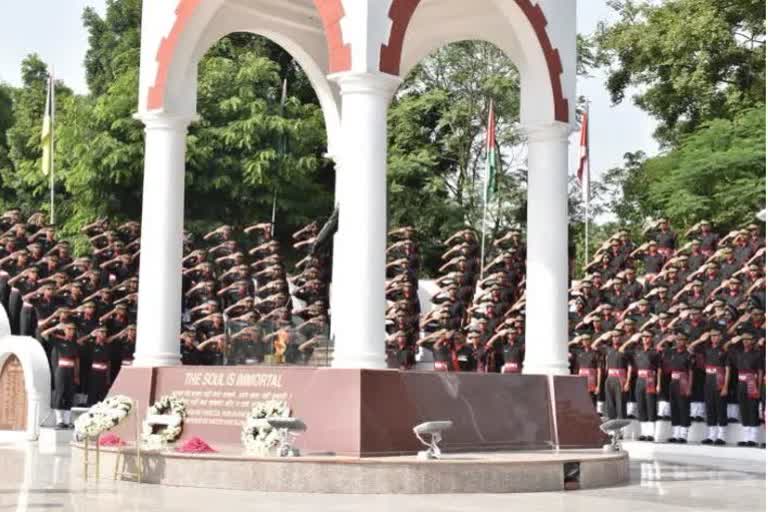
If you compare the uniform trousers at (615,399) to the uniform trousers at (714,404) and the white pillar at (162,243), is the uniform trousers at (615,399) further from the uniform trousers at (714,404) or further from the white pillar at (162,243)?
the white pillar at (162,243)

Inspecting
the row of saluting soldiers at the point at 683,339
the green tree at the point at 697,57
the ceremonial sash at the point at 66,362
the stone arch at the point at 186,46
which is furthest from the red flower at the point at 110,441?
the green tree at the point at 697,57

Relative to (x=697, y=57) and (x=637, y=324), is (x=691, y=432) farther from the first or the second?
(x=697, y=57)

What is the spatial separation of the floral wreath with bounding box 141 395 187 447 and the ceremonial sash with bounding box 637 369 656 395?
24.9 ft

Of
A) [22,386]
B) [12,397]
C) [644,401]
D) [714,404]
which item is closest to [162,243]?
[22,386]

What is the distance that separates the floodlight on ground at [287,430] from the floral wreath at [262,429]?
0.08 m

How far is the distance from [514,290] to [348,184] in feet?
28.6

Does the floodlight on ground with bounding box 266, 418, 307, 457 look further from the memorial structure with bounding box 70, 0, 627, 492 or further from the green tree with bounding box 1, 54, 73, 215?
the green tree with bounding box 1, 54, 73, 215

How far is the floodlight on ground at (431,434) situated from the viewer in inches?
376

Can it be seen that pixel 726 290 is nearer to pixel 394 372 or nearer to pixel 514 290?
pixel 514 290

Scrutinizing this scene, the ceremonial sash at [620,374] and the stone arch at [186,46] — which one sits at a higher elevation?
the stone arch at [186,46]

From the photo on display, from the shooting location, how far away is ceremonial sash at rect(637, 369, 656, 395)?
16.4m

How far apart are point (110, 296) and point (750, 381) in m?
9.47

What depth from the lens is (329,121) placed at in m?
14.1

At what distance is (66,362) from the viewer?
55.8 feet
